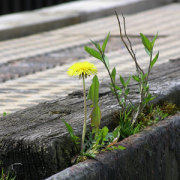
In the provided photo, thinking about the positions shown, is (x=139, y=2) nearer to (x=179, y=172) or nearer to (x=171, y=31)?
(x=171, y=31)

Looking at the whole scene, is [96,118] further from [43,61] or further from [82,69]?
[43,61]

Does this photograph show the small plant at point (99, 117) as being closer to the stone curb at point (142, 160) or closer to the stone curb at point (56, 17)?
the stone curb at point (142, 160)

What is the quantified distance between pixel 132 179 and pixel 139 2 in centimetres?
900

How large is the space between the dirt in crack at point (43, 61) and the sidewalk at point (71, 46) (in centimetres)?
16

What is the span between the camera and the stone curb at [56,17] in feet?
24.9

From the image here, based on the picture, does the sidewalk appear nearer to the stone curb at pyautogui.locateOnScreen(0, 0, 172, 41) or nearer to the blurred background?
the stone curb at pyautogui.locateOnScreen(0, 0, 172, 41)

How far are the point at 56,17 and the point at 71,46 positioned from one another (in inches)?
99.8

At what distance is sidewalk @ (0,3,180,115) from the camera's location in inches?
135

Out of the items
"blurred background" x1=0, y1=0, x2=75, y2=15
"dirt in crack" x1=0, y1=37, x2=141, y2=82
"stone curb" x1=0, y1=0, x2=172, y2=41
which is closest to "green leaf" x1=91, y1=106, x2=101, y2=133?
"dirt in crack" x1=0, y1=37, x2=141, y2=82

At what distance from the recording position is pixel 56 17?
28.3ft

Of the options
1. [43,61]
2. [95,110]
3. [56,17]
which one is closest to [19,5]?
[56,17]

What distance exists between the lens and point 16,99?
3258 millimetres

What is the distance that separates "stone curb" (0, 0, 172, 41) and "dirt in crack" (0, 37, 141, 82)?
186 cm

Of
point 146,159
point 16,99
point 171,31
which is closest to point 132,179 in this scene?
point 146,159
